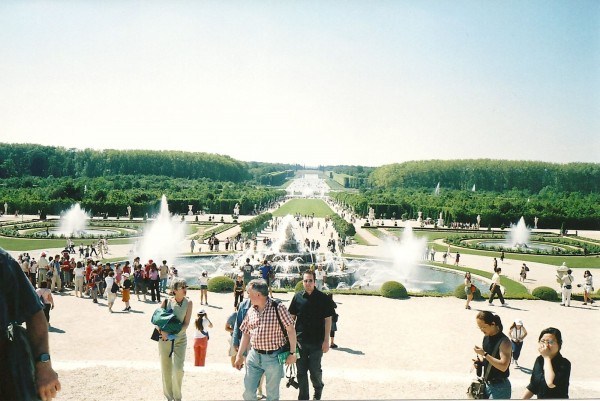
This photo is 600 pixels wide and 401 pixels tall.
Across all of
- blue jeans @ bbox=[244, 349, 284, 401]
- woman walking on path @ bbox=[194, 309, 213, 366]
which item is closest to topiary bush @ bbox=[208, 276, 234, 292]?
woman walking on path @ bbox=[194, 309, 213, 366]

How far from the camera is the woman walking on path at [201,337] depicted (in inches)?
290

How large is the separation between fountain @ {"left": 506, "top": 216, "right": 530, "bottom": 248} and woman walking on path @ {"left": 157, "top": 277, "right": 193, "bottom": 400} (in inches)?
1429

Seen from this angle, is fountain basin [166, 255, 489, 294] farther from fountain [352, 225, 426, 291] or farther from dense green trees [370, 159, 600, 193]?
dense green trees [370, 159, 600, 193]

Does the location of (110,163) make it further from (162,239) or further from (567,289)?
(567,289)

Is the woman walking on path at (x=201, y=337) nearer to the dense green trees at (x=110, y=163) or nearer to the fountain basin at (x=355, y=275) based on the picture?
the fountain basin at (x=355, y=275)

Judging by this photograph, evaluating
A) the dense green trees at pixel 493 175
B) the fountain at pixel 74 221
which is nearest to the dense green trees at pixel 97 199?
the fountain at pixel 74 221

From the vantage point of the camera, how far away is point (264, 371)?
16.9ft

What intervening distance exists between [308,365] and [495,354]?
2.18m

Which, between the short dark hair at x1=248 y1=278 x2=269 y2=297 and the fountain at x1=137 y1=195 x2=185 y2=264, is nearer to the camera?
the short dark hair at x1=248 y1=278 x2=269 y2=297

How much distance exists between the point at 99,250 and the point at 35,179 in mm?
35107

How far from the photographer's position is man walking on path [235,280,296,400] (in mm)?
5039

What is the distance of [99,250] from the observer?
26859 mm

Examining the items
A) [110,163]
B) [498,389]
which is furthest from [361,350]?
[110,163]

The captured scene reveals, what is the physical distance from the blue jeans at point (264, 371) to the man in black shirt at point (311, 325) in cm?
68
